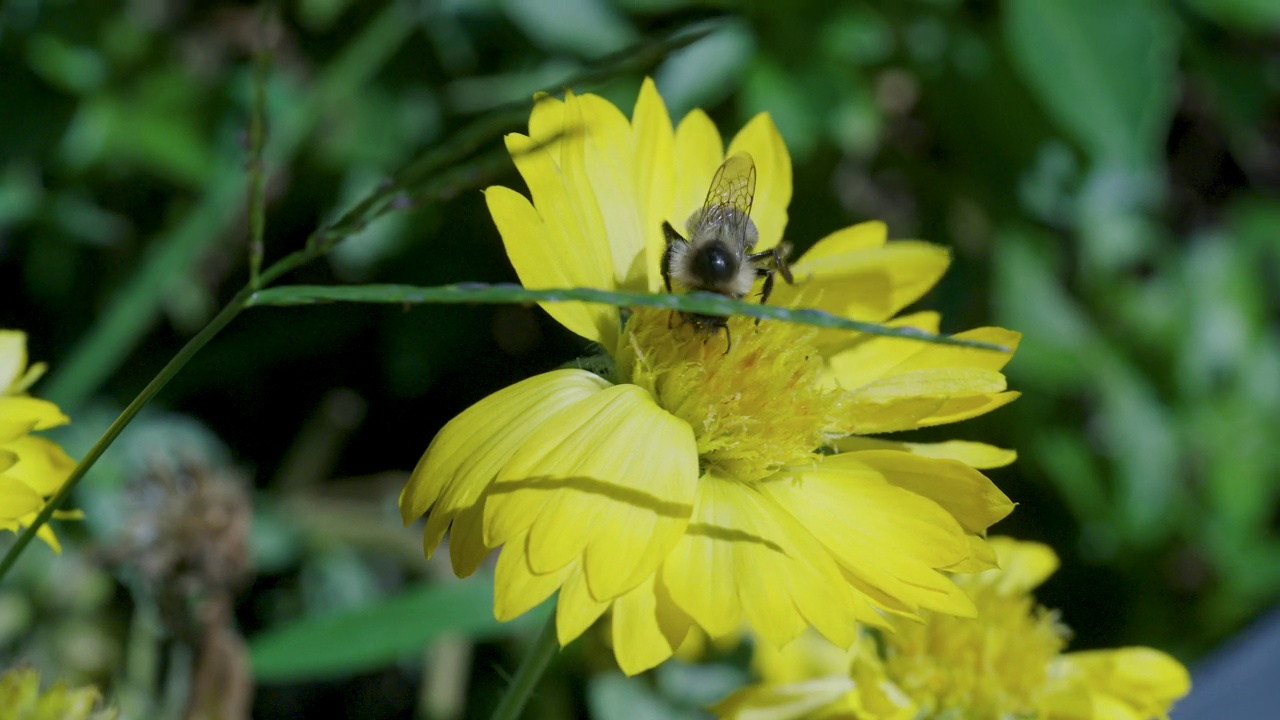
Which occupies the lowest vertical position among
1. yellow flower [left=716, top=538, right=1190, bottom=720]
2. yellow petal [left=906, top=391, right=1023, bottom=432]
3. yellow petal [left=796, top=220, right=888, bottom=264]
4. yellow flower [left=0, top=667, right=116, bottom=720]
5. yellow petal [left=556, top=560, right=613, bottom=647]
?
yellow flower [left=716, top=538, right=1190, bottom=720]

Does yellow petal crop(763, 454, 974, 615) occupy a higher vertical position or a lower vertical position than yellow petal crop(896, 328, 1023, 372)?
lower

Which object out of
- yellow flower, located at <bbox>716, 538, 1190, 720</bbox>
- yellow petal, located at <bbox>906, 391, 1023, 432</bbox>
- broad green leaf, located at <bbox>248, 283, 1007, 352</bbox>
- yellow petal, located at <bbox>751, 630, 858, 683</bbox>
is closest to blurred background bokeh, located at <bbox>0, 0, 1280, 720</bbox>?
yellow petal, located at <bbox>751, 630, 858, 683</bbox>

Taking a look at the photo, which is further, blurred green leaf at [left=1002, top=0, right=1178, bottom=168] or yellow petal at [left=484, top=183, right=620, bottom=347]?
blurred green leaf at [left=1002, top=0, right=1178, bottom=168]

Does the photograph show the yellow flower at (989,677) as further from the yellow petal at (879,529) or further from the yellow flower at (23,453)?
the yellow flower at (23,453)

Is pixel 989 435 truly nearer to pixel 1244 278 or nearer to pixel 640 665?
pixel 1244 278

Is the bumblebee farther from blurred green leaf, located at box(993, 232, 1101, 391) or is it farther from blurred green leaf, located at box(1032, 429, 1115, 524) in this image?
blurred green leaf, located at box(1032, 429, 1115, 524)

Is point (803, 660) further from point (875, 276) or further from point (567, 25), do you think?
point (567, 25)

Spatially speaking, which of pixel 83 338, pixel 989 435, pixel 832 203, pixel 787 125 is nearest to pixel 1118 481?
pixel 989 435

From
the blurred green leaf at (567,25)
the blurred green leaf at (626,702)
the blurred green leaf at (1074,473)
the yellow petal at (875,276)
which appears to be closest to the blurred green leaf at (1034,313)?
the blurred green leaf at (1074,473)
